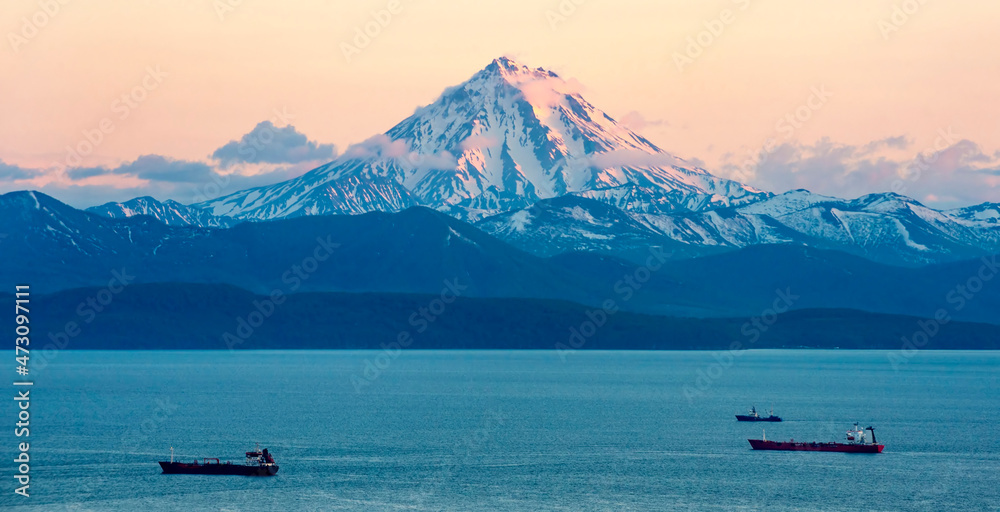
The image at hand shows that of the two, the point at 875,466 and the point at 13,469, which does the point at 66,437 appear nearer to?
the point at 13,469

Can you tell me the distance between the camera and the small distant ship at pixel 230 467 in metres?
132

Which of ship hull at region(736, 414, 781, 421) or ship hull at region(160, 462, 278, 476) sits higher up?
ship hull at region(736, 414, 781, 421)

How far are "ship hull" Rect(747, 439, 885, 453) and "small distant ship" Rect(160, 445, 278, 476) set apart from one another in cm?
6261

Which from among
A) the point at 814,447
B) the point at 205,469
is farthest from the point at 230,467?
the point at 814,447

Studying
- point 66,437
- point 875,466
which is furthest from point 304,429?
point 875,466

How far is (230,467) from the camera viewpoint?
436 ft

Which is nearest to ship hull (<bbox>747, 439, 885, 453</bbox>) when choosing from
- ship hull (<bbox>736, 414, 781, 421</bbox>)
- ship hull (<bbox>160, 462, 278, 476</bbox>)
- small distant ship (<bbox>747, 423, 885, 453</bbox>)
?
small distant ship (<bbox>747, 423, 885, 453</bbox>)

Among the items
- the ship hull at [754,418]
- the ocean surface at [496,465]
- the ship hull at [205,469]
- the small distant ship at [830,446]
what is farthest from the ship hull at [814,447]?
the ship hull at [205,469]

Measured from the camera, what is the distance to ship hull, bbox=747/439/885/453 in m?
155

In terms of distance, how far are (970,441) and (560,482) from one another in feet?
223

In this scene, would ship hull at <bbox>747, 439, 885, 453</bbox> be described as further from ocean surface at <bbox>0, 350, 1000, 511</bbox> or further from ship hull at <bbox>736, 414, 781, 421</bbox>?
ship hull at <bbox>736, 414, 781, 421</bbox>

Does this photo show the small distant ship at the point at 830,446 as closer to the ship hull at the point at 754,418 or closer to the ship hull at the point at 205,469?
the ship hull at the point at 754,418

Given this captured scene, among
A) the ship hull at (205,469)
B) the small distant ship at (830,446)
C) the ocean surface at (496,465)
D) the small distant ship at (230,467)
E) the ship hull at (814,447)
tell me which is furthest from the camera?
the small distant ship at (830,446)

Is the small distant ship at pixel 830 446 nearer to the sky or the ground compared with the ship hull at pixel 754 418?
nearer to the ground
